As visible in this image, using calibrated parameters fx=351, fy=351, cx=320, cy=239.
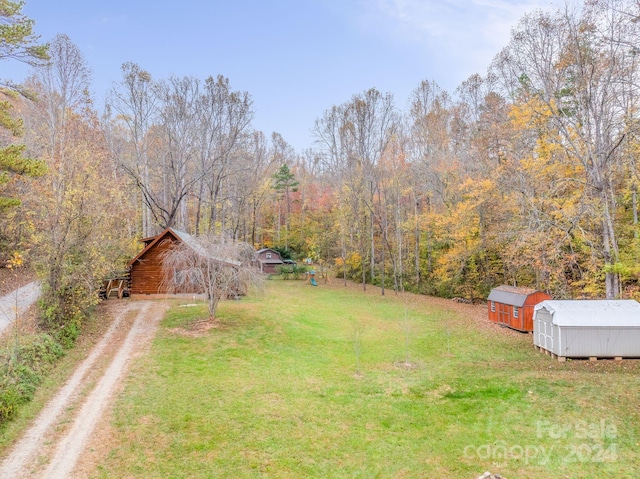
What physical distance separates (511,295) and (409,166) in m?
15.8

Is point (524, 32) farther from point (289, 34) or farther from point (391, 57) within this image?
point (289, 34)

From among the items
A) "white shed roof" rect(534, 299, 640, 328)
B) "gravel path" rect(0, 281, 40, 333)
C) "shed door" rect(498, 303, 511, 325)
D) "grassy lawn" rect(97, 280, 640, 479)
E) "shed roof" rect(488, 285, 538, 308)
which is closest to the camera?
"grassy lawn" rect(97, 280, 640, 479)

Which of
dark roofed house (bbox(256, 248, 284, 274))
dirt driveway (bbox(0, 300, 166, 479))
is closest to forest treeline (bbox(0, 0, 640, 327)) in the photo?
dirt driveway (bbox(0, 300, 166, 479))

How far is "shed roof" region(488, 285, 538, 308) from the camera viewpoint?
1777cm

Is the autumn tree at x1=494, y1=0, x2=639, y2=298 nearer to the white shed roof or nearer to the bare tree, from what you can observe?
the white shed roof

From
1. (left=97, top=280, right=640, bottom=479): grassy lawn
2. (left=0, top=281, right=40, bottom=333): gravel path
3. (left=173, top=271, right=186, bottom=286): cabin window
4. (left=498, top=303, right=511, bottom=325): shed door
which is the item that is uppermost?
(left=173, top=271, right=186, bottom=286): cabin window

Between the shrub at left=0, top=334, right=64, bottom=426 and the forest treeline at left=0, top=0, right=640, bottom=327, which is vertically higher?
the forest treeline at left=0, top=0, right=640, bottom=327

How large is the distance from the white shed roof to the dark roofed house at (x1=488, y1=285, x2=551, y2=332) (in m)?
4.34

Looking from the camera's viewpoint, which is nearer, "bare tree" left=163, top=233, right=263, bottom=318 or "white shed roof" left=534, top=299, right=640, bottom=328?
"white shed roof" left=534, top=299, right=640, bottom=328

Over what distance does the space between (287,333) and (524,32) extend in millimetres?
17215

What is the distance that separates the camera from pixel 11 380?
28.3 ft

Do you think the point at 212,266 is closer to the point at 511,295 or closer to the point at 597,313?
the point at 597,313

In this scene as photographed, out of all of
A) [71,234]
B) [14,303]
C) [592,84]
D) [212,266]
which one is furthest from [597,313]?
[14,303]

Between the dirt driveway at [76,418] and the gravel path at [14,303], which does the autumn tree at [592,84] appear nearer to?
the dirt driveway at [76,418]
